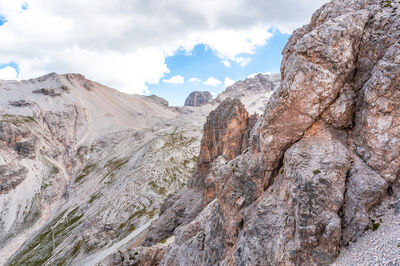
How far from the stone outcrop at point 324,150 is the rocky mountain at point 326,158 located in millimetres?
79

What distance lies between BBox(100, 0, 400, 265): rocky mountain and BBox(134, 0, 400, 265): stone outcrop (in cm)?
8

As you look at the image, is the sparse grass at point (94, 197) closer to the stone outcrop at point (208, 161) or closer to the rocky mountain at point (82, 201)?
the rocky mountain at point (82, 201)

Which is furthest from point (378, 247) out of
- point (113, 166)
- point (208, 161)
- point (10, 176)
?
point (10, 176)

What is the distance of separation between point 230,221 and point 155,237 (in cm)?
3724

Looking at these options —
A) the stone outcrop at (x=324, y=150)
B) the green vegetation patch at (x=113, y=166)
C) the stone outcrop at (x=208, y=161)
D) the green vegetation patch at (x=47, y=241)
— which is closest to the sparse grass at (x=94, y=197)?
the green vegetation patch at (x=47, y=241)

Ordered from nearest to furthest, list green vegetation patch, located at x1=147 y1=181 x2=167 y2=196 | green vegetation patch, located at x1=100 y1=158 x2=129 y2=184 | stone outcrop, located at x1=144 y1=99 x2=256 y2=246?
stone outcrop, located at x1=144 y1=99 x2=256 y2=246, green vegetation patch, located at x1=147 y1=181 x2=167 y2=196, green vegetation patch, located at x1=100 y1=158 x2=129 y2=184

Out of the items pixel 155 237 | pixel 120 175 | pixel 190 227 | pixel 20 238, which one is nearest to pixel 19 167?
pixel 20 238

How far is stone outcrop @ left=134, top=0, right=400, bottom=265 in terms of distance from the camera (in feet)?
67.4

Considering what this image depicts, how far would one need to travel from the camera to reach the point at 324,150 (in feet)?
75.2

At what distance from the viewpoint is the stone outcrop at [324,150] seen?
20531 millimetres

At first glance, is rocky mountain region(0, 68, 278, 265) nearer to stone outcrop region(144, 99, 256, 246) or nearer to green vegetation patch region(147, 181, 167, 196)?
green vegetation patch region(147, 181, 167, 196)

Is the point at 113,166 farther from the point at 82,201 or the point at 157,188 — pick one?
the point at 157,188

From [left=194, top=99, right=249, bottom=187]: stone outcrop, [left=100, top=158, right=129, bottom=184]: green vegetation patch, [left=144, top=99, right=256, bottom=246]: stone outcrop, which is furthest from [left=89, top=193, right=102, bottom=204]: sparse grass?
[left=194, top=99, right=249, bottom=187]: stone outcrop

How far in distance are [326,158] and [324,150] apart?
0.96 m
